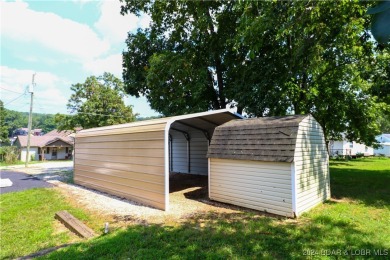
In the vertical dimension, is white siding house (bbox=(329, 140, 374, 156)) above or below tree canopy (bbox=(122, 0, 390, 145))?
below

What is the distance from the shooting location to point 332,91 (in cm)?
1246

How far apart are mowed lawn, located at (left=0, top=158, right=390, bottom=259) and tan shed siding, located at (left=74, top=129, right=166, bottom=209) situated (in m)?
1.79

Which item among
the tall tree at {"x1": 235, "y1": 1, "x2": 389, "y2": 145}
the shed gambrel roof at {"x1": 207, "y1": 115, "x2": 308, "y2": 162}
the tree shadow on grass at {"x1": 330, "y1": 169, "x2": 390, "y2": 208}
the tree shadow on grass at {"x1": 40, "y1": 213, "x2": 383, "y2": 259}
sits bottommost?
the tree shadow on grass at {"x1": 40, "y1": 213, "x2": 383, "y2": 259}

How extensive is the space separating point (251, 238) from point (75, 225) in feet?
13.3

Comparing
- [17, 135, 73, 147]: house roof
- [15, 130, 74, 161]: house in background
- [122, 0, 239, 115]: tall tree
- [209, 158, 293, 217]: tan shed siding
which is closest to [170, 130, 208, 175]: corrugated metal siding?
[122, 0, 239, 115]: tall tree

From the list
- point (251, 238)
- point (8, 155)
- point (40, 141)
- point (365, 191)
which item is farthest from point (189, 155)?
point (40, 141)

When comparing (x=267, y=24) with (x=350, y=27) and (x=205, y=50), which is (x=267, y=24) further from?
(x=205, y=50)

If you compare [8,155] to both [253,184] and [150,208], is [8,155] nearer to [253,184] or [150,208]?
[150,208]

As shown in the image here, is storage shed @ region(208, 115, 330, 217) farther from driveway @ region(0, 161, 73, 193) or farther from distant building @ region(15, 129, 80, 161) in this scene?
distant building @ region(15, 129, 80, 161)

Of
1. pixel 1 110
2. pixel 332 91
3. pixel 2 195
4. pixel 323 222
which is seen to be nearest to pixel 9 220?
pixel 2 195

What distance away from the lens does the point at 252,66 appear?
11445 mm

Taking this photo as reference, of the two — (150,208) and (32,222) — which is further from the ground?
(150,208)

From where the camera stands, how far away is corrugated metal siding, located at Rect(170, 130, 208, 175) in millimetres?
13242

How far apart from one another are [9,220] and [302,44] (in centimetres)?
1089
